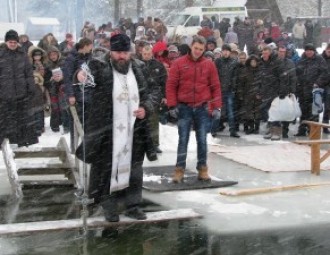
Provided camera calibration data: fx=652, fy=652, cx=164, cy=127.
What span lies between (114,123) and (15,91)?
415cm

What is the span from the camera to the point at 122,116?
6.08 m

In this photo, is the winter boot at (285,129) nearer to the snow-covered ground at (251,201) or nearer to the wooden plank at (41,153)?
the snow-covered ground at (251,201)

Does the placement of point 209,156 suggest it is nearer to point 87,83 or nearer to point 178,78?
point 178,78

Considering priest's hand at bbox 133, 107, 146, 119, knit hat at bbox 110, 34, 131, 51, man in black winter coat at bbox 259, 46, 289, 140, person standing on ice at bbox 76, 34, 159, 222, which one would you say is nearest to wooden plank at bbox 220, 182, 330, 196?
person standing on ice at bbox 76, 34, 159, 222

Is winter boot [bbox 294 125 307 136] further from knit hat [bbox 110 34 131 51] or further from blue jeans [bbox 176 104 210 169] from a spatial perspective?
knit hat [bbox 110 34 131 51]

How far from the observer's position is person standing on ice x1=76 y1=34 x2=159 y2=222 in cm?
604

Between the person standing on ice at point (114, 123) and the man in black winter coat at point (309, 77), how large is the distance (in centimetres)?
666

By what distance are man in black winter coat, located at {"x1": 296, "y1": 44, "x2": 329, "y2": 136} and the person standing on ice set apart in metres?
6.66

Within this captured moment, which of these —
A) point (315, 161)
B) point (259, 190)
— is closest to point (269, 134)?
point (315, 161)

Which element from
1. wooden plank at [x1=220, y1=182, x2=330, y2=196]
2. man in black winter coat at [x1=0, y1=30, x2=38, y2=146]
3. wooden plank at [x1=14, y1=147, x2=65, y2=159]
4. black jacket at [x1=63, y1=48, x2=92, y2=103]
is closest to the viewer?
wooden plank at [x1=220, y1=182, x2=330, y2=196]

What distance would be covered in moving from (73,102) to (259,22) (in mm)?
18500

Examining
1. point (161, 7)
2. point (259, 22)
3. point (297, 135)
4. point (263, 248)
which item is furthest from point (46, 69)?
point (161, 7)

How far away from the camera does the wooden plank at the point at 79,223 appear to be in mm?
5848

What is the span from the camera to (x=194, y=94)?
306 inches
